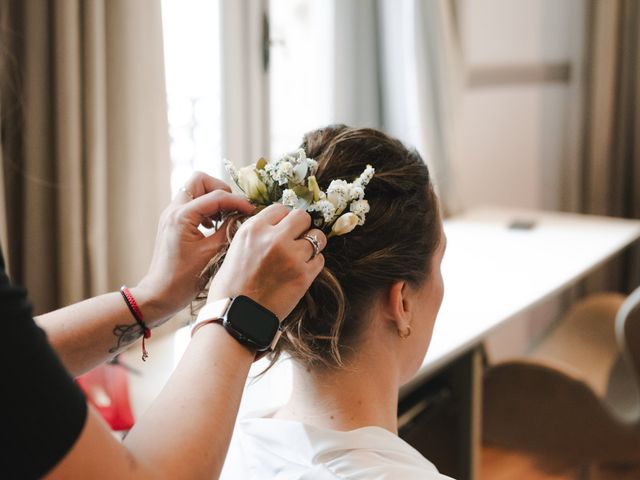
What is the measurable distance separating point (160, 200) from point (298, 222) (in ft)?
3.07

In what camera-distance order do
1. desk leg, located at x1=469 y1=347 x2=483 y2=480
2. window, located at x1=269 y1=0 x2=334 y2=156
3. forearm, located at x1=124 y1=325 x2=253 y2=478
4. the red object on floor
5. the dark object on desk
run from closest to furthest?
forearm, located at x1=124 y1=325 x2=253 y2=478 < the red object on floor < desk leg, located at x1=469 y1=347 x2=483 y2=480 < window, located at x1=269 y1=0 x2=334 y2=156 < the dark object on desk

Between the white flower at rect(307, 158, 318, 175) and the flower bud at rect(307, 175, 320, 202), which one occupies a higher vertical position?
Result: the white flower at rect(307, 158, 318, 175)

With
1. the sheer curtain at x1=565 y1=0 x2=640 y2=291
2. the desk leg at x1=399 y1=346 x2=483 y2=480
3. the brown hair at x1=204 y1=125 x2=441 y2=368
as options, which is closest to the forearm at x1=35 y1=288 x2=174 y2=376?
the brown hair at x1=204 y1=125 x2=441 y2=368

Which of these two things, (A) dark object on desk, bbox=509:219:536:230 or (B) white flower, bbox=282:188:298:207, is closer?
(B) white flower, bbox=282:188:298:207

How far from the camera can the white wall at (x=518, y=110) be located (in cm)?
313

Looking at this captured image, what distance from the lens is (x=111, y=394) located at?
140 cm

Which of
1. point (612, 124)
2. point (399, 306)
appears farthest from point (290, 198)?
point (612, 124)

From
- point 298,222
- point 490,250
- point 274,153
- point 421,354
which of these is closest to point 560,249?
point 490,250

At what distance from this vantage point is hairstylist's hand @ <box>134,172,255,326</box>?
1.02 meters

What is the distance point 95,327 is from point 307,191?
0.36 meters

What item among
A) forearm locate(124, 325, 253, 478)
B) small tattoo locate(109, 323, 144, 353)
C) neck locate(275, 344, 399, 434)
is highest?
forearm locate(124, 325, 253, 478)

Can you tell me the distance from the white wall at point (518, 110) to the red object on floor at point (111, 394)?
1810 millimetres

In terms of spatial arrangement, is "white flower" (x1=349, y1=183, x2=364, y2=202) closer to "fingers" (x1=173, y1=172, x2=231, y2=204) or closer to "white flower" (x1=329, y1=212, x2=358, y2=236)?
"white flower" (x1=329, y1=212, x2=358, y2=236)

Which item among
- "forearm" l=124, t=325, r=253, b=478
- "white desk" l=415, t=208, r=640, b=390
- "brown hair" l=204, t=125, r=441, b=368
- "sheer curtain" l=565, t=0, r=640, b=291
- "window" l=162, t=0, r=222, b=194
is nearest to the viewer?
"forearm" l=124, t=325, r=253, b=478
